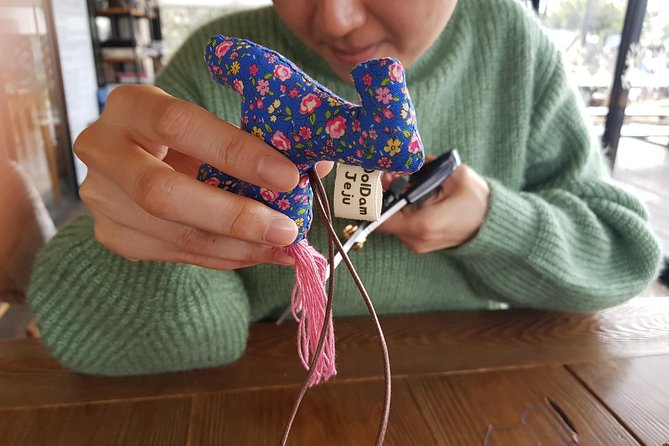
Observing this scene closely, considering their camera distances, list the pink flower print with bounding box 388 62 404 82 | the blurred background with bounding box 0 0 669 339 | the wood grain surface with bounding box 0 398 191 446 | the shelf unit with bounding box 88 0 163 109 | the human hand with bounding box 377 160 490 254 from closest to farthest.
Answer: the pink flower print with bounding box 388 62 404 82, the wood grain surface with bounding box 0 398 191 446, the human hand with bounding box 377 160 490 254, the blurred background with bounding box 0 0 669 339, the shelf unit with bounding box 88 0 163 109

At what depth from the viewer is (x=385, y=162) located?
0.80ft

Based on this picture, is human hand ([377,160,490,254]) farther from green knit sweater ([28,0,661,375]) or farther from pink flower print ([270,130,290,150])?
pink flower print ([270,130,290,150])

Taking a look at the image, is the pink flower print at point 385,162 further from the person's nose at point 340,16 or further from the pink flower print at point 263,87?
the person's nose at point 340,16

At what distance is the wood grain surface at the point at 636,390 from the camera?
1.29ft

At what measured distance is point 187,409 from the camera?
1.33 ft

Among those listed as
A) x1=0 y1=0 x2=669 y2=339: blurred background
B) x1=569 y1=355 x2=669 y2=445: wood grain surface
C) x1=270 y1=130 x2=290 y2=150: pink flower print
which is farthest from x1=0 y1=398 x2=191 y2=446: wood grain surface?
x1=0 y1=0 x2=669 y2=339: blurred background

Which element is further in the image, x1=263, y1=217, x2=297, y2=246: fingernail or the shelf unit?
the shelf unit

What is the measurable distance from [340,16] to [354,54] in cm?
6

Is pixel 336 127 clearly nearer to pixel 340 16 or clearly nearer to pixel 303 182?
pixel 303 182

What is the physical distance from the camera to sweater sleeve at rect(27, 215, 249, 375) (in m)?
0.46

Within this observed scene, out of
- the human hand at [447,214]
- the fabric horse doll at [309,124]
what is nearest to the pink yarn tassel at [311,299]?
the fabric horse doll at [309,124]

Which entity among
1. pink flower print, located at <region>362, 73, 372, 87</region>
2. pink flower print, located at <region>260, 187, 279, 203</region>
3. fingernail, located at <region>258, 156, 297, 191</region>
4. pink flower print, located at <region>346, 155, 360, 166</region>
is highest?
pink flower print, located at <region>362, 73, 372, 87</region>

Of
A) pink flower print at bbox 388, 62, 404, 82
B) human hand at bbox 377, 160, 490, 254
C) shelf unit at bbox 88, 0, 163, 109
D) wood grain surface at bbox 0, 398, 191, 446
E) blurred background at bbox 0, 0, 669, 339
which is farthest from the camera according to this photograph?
shelf unit at bbox 88, 0, 163, 109

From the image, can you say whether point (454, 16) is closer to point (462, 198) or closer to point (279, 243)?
point (462, 198)
